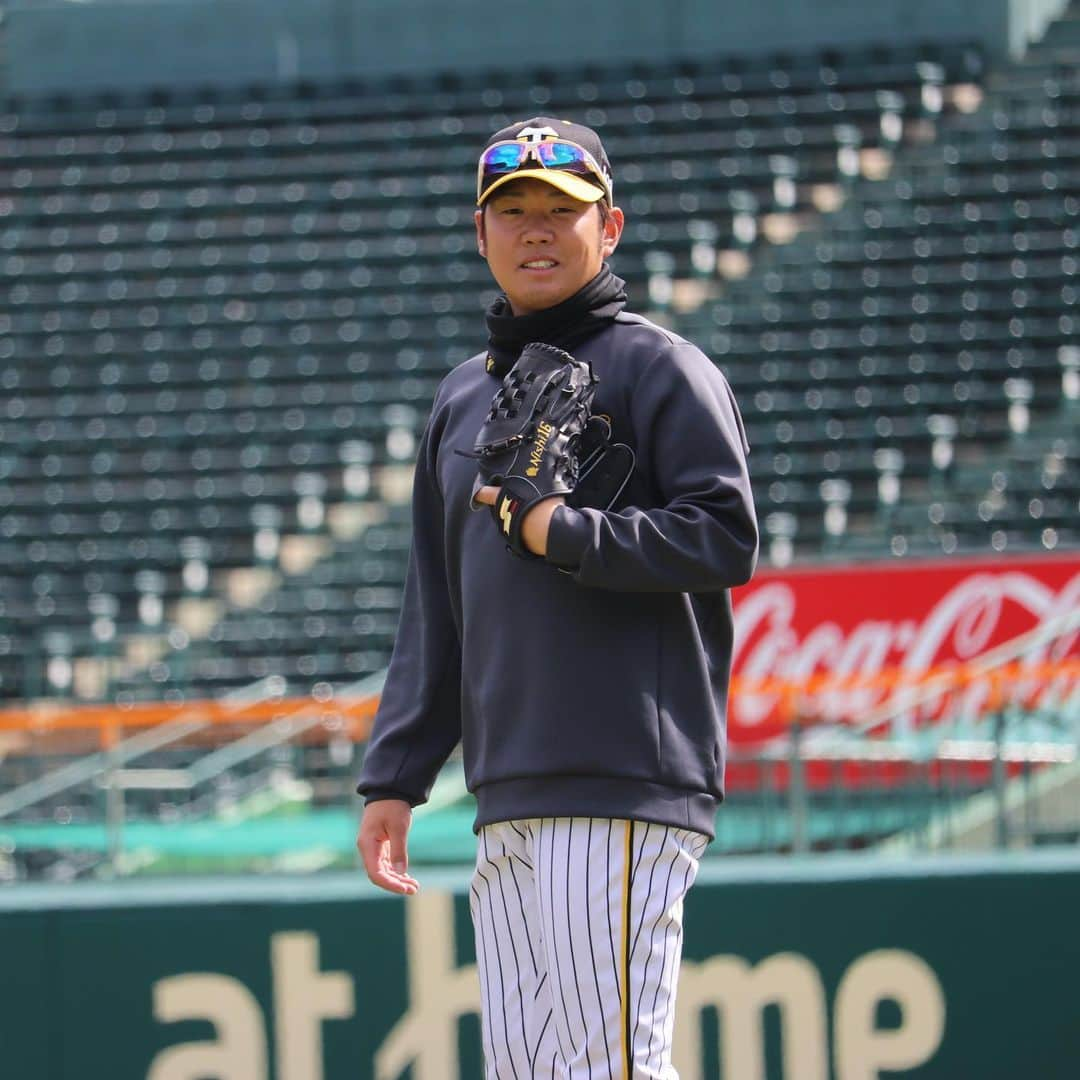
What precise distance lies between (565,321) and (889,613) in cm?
727

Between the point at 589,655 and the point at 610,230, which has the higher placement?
the point at 610,230

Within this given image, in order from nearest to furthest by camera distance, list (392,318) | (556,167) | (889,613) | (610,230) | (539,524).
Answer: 1. (539,524)
2. (556,167)
3. (610,230)
4. (889,613)
5. (392,318)

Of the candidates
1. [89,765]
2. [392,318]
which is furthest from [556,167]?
[392,318]

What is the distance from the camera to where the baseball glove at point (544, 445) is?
2.10m

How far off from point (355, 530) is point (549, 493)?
11129 millimetres

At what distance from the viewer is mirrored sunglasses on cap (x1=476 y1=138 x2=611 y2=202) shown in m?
2.19

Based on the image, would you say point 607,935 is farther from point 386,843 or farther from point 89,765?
point 89,765

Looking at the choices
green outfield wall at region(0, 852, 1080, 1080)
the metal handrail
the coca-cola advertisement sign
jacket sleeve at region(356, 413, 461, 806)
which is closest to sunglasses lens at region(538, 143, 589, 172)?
jacket sleeve at region(356, 413, 461, 806)

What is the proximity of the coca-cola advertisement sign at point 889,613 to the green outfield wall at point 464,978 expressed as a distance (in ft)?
Answer: 17.5

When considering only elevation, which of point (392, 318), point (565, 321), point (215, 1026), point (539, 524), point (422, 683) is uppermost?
point (392, 318)

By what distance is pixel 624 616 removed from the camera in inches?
84.9

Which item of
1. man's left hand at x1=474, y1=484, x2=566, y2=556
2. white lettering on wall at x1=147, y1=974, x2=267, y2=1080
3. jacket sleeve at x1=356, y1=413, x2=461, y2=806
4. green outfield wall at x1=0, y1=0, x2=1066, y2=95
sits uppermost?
green outfield wall at x1=0, y1=0, x2=1066, y2=95

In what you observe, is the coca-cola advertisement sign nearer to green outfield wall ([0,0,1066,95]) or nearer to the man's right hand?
the man's right hand

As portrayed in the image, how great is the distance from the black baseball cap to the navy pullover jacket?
6.3 inches
